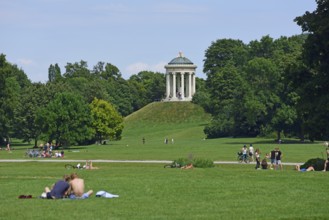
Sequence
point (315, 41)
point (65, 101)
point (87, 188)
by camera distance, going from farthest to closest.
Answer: point (65, 101), point (315, 41), point (87, 188)

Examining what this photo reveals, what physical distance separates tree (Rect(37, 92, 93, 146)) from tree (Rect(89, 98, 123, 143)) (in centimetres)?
833

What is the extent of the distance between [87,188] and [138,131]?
11803 centimetres

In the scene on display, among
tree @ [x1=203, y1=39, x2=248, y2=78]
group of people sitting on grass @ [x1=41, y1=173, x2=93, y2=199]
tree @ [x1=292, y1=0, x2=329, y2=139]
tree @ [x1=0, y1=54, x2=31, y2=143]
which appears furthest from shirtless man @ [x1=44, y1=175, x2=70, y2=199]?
tree @ [x1=203, y1=39, x2=248, y2=78]

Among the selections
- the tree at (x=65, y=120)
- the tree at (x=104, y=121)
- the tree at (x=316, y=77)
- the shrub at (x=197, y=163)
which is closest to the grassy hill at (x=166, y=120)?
the tree at (x=104, y=121)

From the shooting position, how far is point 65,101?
101562 mm

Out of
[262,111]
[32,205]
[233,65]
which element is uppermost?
[233,65]

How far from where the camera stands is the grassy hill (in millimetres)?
142050

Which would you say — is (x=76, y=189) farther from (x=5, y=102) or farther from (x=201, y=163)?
(x=5, y=102)

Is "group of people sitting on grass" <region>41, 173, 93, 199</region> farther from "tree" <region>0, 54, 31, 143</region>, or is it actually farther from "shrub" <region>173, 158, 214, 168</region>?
"tree" <region>0, 54, 31, 143</region>

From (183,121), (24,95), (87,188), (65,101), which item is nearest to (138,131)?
(183,121)

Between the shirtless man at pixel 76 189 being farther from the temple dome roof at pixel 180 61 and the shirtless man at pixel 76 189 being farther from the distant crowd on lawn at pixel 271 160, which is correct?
the temple dome roof at pixel 180 61

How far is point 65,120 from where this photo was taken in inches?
3905

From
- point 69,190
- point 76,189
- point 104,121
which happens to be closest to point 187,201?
point 76,189

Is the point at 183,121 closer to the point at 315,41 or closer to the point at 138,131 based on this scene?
the point at 138,131
